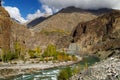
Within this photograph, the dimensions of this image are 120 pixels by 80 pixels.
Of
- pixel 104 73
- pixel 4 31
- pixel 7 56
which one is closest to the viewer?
pixel 104 73

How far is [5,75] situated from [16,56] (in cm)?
5223

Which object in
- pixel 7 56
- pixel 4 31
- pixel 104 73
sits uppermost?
pixel 4 31

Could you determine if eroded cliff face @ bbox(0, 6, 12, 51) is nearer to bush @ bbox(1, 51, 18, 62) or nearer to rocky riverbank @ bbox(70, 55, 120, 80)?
bush @ bbox(1, 51, 18, 62)

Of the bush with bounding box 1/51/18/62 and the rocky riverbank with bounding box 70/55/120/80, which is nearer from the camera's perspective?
the rocky riverbank with bounding box 70/55/120/80

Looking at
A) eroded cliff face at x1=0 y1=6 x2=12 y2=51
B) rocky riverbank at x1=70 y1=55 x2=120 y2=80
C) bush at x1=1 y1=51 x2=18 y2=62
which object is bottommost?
rocky riverbank at x1=70 y1=55 x2=120 y2=80

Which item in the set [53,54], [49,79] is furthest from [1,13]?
[49,79]

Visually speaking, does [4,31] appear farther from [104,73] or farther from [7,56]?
[104,73]

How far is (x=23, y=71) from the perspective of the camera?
4510 inches

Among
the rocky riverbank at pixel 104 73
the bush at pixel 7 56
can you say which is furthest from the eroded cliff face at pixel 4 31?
the rocky riverbank at pixel 104 73

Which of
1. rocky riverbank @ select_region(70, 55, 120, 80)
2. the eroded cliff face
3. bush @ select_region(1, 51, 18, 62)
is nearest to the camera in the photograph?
rocky riverbank @ select_region(70, 55, 120, 80)

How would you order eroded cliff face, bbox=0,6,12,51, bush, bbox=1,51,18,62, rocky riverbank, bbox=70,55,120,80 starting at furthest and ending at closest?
eroded cliff face, bbox=0,6,12,51
bush, bbox=1,51,18,62
rocky riverbank, bbox=70,55,120,80

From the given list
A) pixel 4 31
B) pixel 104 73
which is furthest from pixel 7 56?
pixel 104 73

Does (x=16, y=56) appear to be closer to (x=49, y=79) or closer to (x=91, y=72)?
(x=49, y=79)

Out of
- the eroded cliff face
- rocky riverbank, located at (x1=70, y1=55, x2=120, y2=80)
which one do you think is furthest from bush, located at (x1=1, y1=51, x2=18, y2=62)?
rocky riverbank, located at (x1=70, y1=55, x2=120, y2=80)
